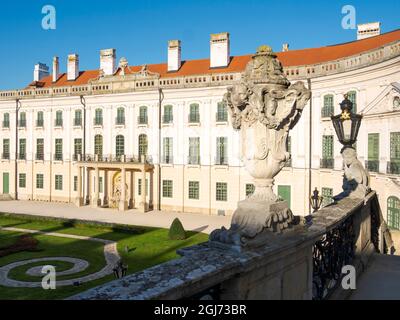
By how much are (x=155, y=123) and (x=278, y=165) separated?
101 ft

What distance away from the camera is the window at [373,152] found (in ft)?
74.7

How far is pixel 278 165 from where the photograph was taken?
206 inches

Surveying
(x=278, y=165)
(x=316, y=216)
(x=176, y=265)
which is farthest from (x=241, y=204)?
(x=316, y=216)

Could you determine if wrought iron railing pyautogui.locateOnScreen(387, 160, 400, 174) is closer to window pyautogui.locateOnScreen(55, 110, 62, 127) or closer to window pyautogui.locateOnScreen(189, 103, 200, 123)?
window pyautogui.locateOnScreen(189, 103, 200, 123)

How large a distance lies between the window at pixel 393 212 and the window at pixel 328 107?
8.95 metres

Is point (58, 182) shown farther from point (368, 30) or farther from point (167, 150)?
point (368, 30)

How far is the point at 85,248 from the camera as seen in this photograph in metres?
22.0

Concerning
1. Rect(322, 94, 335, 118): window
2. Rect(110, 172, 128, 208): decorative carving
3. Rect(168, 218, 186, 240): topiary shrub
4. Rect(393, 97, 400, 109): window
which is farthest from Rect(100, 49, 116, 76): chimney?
Rect(393, 97, 400, 109): window

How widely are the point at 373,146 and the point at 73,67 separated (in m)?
33.0

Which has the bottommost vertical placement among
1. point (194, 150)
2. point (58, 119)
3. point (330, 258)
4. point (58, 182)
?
point (58, 182)

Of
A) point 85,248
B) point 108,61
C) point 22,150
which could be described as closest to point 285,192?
point 85,248

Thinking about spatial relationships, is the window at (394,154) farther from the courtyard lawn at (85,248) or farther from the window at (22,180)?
the window at (22,180)

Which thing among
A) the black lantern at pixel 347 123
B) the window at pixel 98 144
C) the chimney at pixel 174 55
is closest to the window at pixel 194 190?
the window at pixel 98 144

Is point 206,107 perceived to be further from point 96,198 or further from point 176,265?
point 176,265
